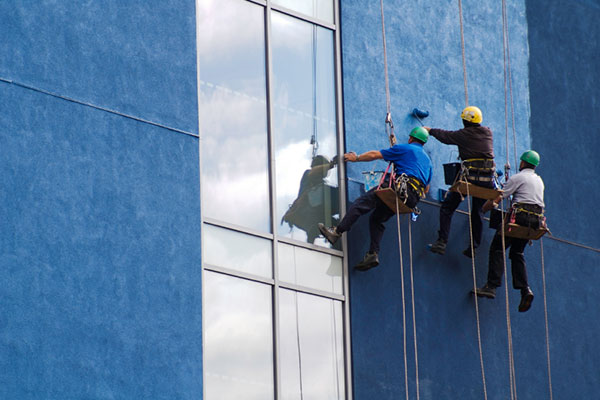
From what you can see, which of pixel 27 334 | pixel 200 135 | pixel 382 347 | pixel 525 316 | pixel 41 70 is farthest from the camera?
pixel 525 316

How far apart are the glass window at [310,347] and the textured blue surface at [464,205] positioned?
197 millimetres

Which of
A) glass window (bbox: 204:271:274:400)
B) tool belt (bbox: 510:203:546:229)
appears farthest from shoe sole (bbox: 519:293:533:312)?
glass window (bbox: 204:271:274:400)

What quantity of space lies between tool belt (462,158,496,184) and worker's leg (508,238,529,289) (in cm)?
103

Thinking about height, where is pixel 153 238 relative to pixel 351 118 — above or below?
below

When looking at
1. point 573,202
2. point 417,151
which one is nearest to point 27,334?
point 417,151

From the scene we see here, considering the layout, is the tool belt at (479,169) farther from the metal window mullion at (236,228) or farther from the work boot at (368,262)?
the metal window mullion at (236,228)

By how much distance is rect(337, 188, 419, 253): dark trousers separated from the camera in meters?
13.8

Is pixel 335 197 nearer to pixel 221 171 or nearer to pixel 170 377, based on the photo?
pixel 221 171

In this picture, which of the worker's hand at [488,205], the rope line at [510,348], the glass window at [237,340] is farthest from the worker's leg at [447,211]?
the glass window at [237,340]

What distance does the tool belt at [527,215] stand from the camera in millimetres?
14961

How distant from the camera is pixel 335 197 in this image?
14.2 meters

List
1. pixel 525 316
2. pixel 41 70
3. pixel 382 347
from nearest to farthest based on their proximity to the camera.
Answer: pixel 41 70
pixel 382 347
pixel 525 316

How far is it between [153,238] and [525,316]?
522 centimetres

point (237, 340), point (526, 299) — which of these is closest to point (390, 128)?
point (526, 299)
